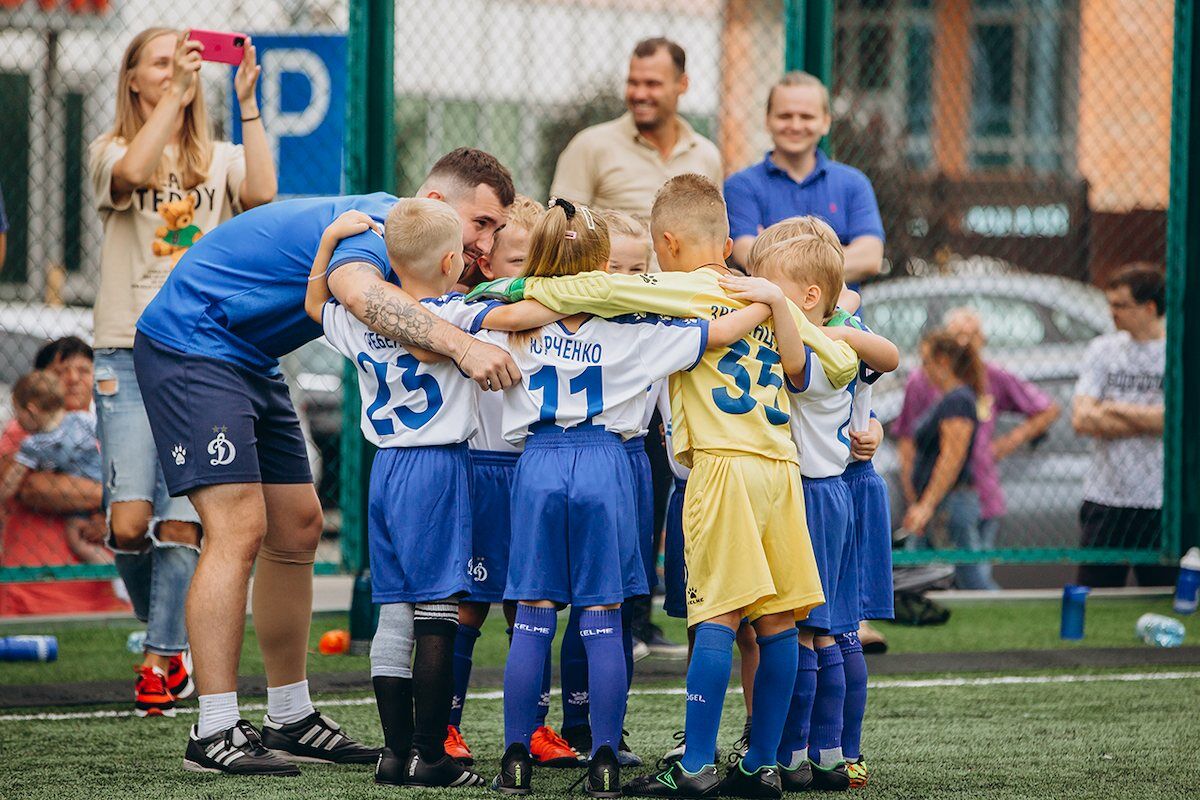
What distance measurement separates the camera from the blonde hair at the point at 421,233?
4363mm

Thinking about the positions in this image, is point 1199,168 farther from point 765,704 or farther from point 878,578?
point 765,704

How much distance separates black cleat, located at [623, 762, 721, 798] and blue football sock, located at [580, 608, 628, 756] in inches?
5.0

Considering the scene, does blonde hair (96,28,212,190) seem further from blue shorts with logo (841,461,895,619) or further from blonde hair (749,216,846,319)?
blue shorts with logo (841,461,895,619)

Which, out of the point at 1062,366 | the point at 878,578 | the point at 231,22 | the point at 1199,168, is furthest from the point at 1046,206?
the point at 878,578

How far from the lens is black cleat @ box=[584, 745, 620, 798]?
13.8ft

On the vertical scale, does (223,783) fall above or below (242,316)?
below

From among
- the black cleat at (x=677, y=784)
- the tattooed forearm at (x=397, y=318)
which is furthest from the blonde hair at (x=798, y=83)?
the black cleat at (x=677, y=784)

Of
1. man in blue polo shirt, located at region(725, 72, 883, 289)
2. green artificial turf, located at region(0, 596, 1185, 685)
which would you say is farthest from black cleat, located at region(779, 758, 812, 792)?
man in blue polo shirt, located at region(725, 72, 883, 289)

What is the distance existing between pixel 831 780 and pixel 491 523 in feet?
3.81

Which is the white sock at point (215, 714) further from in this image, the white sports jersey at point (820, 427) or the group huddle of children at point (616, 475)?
the white sports jersey at point (820, 427)

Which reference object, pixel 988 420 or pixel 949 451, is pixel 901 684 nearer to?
pixel 949 451

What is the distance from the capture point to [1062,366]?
945 centimetres

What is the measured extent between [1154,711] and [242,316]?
3267mm

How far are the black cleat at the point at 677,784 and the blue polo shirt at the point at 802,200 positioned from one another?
8.99 feet
